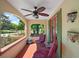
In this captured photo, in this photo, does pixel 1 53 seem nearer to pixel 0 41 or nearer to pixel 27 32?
pixel 0 41

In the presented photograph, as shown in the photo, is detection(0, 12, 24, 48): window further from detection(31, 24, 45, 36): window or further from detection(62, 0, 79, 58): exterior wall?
detection(31, 24, 45, 36): window

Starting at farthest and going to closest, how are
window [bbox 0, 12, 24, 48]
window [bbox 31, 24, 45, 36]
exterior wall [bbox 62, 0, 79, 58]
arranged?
window [bbox 31, 24, 45, 36] → window [bbox 0, 12, 24, 48] → exterior wall [bbox 62, 0, 79, 58]

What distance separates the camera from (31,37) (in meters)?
8.09

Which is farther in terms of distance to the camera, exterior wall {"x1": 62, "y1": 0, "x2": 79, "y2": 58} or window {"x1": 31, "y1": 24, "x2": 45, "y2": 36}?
window {"x1": 31, "y1": 24, "x2": 45, "y2": 36}

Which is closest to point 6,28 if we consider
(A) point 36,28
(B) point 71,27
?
(B) point 71,27

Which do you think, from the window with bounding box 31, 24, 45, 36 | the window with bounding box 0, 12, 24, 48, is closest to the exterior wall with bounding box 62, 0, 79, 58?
the window with bounding box 0, 12, 24, 48

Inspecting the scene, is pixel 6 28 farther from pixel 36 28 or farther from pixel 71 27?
pixel 36 28

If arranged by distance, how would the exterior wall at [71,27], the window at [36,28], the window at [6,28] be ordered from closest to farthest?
the exterior wall at [71,27] < the window at [6,28] < the window at [36,28]

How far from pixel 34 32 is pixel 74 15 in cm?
586

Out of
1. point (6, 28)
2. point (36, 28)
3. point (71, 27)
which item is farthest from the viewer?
point (36, 28)

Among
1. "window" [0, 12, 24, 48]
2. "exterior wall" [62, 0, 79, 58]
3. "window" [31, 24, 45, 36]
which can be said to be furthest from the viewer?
"window" [31, 24, 45, 36]

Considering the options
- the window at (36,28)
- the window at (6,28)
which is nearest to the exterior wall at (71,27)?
the window at (6,28)

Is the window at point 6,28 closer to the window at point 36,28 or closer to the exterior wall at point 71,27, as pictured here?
the exterior wall at point 71,27

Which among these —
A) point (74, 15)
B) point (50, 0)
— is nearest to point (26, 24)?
point (50, 0)
